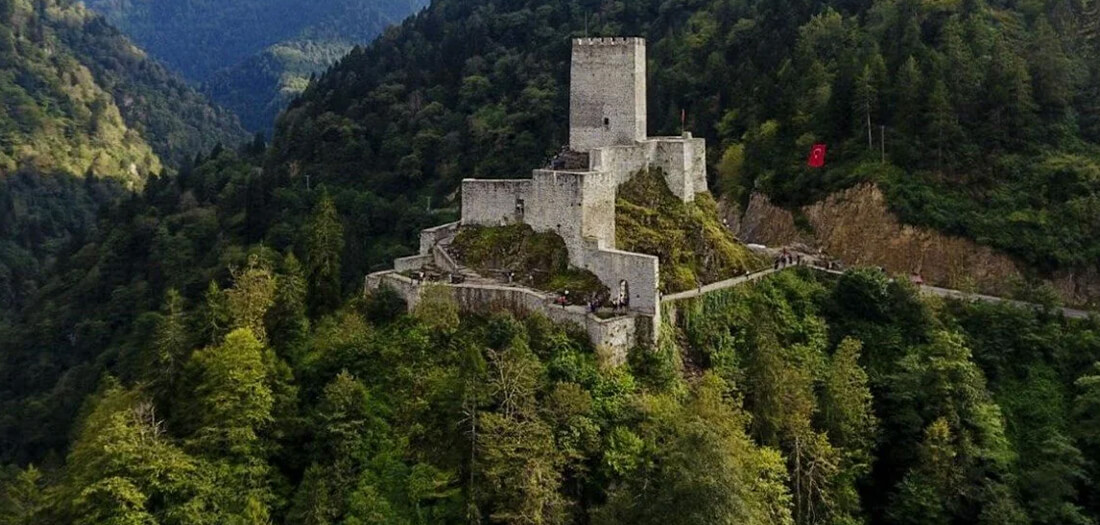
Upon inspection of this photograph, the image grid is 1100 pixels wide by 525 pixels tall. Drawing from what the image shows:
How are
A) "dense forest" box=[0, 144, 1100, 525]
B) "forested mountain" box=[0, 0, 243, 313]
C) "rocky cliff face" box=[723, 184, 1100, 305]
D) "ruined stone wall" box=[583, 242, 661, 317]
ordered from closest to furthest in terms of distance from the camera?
"dense forest" box=[0, 144, 1100, 525] < "ruined stone wall" box=[583, 242, 661, 317] < "rocky cliff face" box=[723, 184, 1100, 305] < "forested mountain" box=[0, 0, 243, 313]

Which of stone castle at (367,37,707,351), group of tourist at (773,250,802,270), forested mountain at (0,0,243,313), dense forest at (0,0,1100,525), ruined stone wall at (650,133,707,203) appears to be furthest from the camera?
forested mountain at (0,0,243,313)

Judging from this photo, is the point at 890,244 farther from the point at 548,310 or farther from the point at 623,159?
the point at 548,310

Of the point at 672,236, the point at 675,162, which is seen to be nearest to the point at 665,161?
the point at 675,162

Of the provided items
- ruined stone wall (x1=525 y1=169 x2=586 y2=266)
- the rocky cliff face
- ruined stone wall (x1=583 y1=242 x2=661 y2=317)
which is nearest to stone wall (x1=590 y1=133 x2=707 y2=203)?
ruined stone wall (x1=525 y1=169 x2=586 y2=266)

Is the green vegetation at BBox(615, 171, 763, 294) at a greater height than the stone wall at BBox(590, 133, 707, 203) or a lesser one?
lesser

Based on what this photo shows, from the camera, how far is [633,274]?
34.4 m

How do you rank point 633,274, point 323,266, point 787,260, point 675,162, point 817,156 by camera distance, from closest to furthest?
point 633,274
point 675,162
point 323,266
point 787,260
point 817,156

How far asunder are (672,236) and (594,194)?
4723 mm

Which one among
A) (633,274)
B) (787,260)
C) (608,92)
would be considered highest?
(608,92)

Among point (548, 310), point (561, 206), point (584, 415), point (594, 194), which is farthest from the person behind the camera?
point (561, 206)

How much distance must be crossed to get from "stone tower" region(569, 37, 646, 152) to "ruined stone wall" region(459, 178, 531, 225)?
12.3 ft

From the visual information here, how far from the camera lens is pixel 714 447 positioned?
91.3ft

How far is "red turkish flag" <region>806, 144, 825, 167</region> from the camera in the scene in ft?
187

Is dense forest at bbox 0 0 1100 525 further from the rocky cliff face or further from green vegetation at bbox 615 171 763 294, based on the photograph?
the rocky cliff face
